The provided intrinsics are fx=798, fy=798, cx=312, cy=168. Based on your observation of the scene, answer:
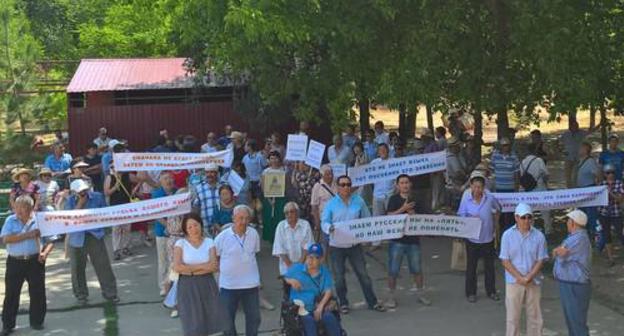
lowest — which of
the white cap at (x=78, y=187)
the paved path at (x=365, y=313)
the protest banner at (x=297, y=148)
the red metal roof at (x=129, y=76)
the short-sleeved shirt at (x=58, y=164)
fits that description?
the paved path at (x=365, y=313)

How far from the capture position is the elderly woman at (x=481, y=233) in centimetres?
959

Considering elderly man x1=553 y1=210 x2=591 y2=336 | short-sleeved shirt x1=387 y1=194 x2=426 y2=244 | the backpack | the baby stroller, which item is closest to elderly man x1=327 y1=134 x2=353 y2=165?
the backpack

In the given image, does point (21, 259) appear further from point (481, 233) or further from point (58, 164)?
point (58, 164)

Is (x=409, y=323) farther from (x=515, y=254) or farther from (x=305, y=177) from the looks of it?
(x=305, y=177)

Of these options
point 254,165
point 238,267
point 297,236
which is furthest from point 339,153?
point 238,267

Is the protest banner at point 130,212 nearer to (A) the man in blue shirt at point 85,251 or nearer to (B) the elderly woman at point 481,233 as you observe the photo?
(A) the man in blue shirt at point 85,251

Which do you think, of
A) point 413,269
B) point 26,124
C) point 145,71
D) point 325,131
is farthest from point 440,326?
point 26,124

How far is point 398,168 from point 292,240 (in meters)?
3.34

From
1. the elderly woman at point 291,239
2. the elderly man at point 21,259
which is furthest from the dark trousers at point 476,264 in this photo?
the elderly man at point 21,259

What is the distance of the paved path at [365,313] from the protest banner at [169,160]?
1.57 metres

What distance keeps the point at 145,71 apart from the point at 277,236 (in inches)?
580

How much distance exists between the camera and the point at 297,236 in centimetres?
872

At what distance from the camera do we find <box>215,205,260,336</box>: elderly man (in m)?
7.91

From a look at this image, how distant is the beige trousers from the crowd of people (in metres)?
0.01
